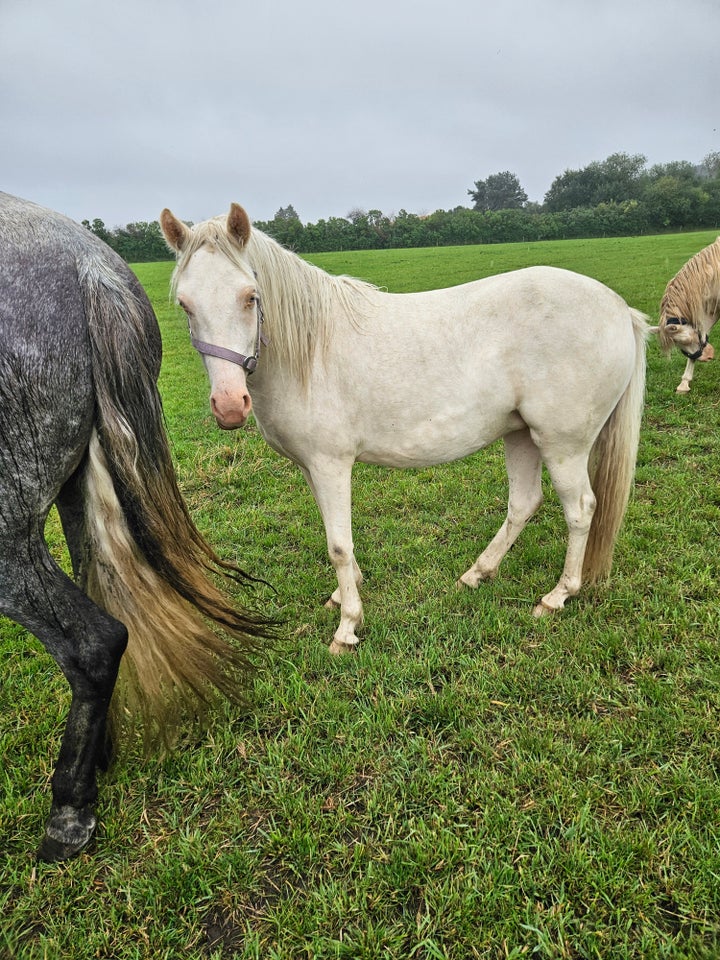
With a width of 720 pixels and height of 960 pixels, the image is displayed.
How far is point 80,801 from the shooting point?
1.93 metres

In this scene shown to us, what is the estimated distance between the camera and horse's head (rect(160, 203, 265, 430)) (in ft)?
6.86

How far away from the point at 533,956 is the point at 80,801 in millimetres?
1636

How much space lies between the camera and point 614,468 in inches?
118

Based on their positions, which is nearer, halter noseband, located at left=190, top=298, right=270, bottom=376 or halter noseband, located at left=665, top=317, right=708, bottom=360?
halter noseband, located at left=190, top=298, right=270, bottom=376

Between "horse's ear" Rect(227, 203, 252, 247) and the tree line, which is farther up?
the tree line

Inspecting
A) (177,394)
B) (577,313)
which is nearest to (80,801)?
(577,313)

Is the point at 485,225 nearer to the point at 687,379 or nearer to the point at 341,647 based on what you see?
the point at 687,379

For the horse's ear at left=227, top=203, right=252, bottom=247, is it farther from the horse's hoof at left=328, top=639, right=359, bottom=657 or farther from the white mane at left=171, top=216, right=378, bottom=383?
the horse's hoof at left=328, top=639, right=359, bottom=657

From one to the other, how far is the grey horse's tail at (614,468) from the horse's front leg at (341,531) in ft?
4.82

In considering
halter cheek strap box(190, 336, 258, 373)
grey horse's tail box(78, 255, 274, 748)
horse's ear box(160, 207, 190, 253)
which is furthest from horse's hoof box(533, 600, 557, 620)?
horse's ear box(160, 207, 190, 253)

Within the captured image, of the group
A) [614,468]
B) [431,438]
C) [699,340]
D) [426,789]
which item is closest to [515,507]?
[614,468]

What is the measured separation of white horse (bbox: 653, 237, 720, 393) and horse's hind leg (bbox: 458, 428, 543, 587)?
452 cm

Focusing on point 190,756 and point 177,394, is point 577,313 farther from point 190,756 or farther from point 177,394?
point 177,394

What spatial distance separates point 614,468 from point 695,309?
477 centimetres
